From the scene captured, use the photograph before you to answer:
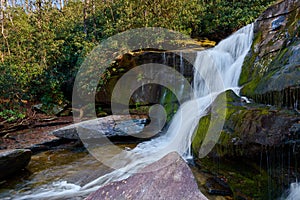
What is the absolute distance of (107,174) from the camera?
4.70 meters

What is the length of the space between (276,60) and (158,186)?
3.98 meters

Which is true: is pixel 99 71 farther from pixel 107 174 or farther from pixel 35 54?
pixel 107 174

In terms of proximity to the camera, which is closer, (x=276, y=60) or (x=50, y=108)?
(x=276, y=60)

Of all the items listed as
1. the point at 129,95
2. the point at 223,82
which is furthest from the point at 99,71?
the point at 223,82

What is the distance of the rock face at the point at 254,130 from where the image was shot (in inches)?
118

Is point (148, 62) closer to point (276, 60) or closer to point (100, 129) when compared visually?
point (100, 129)

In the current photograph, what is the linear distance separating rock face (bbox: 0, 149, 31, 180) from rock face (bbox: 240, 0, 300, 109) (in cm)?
491

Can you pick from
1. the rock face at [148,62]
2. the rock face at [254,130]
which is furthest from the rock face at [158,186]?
the rock face at [148,62]

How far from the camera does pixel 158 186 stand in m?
2.08

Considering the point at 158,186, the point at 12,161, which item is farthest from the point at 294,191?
the point at 12,161

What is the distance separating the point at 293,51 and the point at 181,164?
3.47 meters

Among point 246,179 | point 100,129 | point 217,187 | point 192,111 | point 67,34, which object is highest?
point 67,34

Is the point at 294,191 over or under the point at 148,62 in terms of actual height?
under

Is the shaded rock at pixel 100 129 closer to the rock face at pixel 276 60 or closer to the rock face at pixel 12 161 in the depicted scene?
the rock face at pixel 12 161
